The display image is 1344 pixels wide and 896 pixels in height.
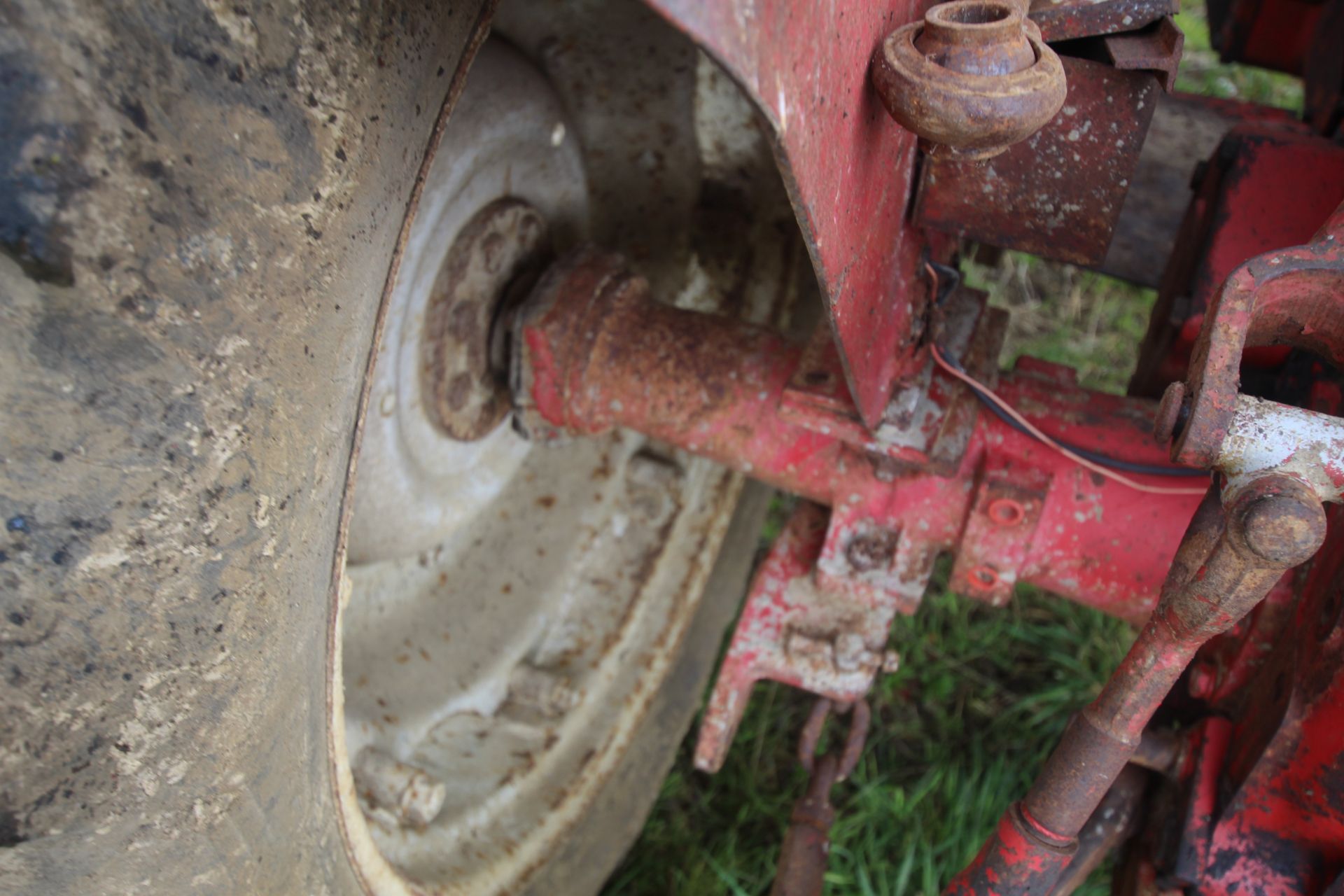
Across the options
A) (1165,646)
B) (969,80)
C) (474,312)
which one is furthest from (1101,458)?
(474,312)

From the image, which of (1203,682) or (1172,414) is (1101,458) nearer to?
(1203,682)

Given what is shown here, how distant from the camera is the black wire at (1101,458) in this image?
41.6 inches

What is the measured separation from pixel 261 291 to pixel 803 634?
0.92 m

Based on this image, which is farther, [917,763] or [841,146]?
[917,763]

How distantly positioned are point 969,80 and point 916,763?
151 cm

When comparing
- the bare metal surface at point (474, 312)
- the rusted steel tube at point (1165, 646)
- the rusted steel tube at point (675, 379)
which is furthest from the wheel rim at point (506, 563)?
the rusted steel tube at point (1165, 646)

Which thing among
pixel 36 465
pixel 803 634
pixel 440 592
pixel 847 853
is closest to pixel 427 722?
pixel 440 592

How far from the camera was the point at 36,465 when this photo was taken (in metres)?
0.51

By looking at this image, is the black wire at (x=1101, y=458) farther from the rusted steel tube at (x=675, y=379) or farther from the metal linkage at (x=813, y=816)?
the metal linkage at (x=813, y=816)

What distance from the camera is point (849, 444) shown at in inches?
45.4

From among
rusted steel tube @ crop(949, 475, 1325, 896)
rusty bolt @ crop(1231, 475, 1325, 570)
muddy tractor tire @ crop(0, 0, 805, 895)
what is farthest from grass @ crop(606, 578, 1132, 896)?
rusty bolt @ crop(1231, 475, 1325, 570)

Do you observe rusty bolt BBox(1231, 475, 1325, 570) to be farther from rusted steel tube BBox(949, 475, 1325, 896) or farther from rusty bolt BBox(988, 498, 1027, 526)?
rusty bolt BBox(988, 498, 1027, 526)

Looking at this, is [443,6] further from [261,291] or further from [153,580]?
[153,580]

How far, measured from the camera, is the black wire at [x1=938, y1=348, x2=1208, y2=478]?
106 centimetres
